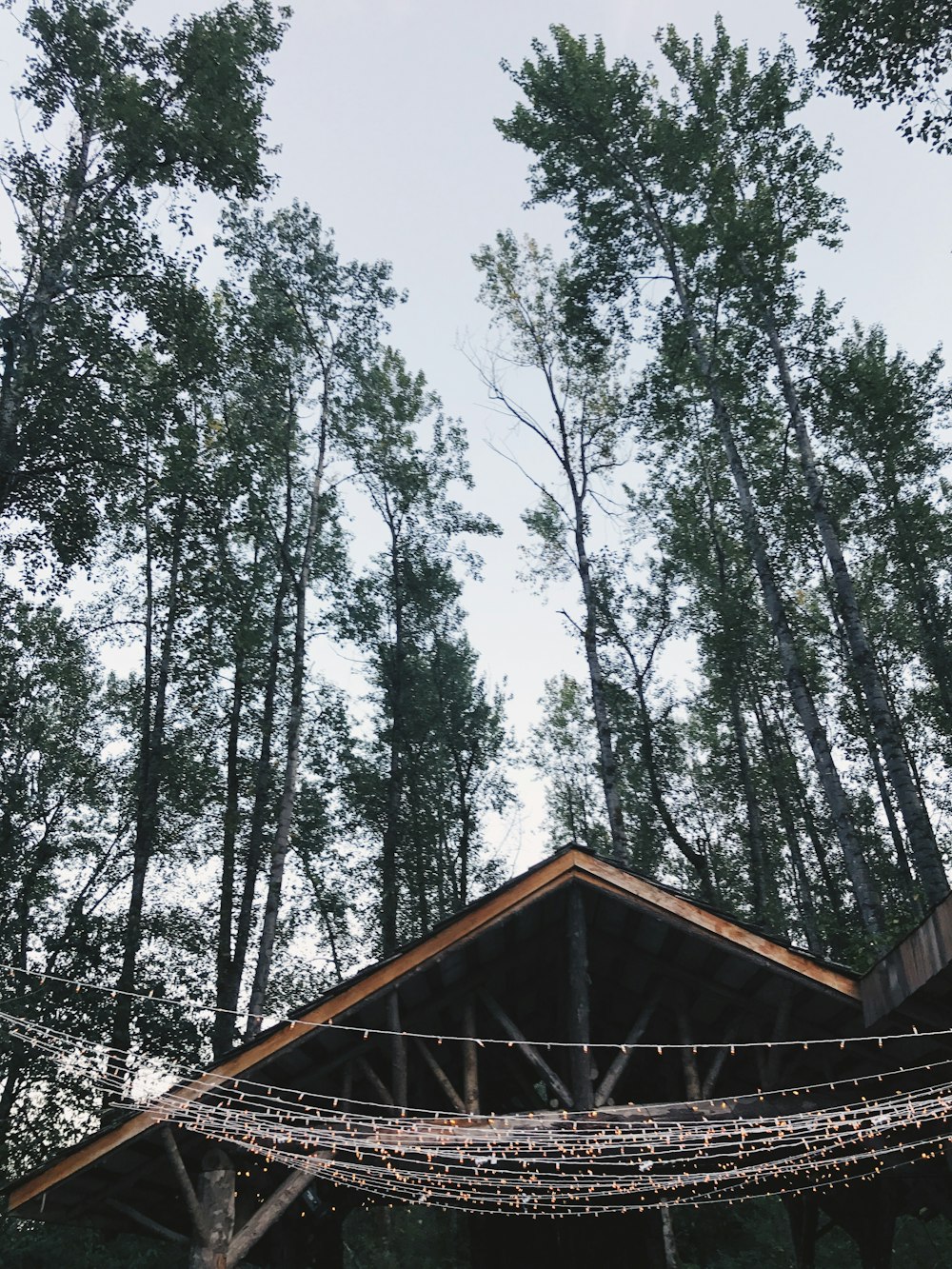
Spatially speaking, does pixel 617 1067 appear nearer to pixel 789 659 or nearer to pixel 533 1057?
pixel 533 1057

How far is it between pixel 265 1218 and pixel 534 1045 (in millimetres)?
2177

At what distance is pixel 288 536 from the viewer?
1525 cm

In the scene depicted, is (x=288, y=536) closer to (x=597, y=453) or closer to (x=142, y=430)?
(x=142, y=430)

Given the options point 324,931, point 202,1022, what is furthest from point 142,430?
point 324,931

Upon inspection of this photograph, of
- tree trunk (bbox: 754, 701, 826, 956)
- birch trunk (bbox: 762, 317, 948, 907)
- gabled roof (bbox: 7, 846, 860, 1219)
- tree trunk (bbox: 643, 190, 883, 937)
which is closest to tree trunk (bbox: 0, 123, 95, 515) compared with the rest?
gabled roof (bbox: 7, 846, 860, 1219)

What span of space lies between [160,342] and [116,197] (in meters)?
1.90

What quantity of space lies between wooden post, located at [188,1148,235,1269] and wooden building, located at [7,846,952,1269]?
0.01 m

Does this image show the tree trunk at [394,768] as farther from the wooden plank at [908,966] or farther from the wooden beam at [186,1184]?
the wooden plank at [908,966]

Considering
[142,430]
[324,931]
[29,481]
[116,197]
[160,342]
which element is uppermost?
[116,197]

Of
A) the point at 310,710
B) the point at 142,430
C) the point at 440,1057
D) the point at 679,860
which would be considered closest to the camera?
the point at 440,1057

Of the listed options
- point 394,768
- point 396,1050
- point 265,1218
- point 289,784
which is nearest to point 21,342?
point 289,784

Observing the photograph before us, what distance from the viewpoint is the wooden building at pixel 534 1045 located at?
5344 millimetres

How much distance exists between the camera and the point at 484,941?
6.36m

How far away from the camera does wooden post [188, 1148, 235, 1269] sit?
17.1 ft
